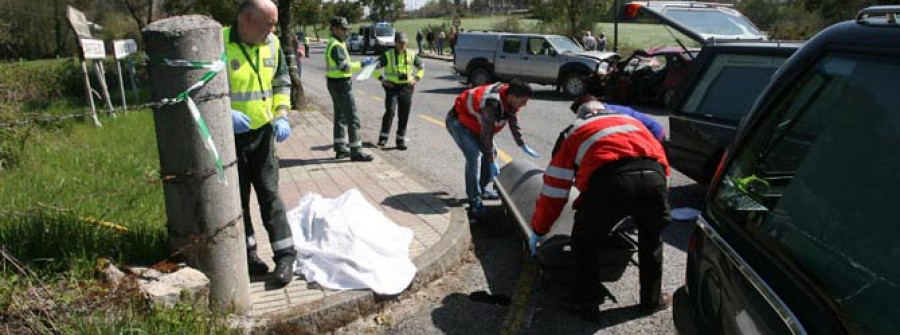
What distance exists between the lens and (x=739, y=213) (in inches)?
85.0

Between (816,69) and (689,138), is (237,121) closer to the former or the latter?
(816,69)

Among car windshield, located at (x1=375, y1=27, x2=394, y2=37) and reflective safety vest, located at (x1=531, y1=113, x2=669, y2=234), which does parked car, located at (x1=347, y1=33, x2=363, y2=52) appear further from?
reflective safety vest, located at (x1=531, y1=113, x2=669, y2=234)

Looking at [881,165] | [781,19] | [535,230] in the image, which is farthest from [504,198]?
[781,19]

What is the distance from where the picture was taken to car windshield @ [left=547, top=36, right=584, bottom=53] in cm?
1739

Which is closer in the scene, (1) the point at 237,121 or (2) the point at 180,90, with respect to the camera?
(2) the point at 180,90

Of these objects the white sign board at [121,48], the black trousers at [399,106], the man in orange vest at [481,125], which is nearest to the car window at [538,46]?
the black trousers at [399,106]

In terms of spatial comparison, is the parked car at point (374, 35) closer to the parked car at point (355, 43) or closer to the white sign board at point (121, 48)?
the parked car at point (355, 43)

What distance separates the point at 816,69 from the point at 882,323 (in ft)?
3.03

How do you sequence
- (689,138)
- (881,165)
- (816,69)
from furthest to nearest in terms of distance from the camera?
(689,138), (816,69), (881,165)

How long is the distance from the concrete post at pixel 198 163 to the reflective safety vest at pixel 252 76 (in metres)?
0.59

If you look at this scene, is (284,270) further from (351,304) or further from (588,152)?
(588,152)

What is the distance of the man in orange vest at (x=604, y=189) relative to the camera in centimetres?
348

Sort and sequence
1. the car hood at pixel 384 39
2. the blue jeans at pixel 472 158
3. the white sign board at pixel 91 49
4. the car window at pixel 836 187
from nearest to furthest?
the car window at pixel 836 187 < the blue jeans at pixel 472 158 < the white sign board at pixel 91 49 < the car hood at pixel 384 39

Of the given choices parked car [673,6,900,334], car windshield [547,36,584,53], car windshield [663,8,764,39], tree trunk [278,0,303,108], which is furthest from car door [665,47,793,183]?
car windshield [547,36,584,53]
